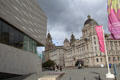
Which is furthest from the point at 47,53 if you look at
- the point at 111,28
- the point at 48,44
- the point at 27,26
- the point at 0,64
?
the point at 111,28

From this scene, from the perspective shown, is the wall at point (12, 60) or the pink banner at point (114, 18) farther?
the wall at point (12, 60)

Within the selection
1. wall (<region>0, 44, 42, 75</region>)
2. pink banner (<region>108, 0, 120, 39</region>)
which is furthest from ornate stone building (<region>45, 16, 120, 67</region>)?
pink banner (<region>108, 0, 120, 39</region>)

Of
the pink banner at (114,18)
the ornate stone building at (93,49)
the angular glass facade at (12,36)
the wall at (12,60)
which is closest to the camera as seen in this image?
the pink banner at (114,18)

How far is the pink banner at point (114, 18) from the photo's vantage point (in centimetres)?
1010

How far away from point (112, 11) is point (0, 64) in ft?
60.2

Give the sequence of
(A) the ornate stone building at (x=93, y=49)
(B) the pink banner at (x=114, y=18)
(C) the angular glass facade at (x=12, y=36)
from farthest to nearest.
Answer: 1. (A) the ornate stone building at (x=93, y=49)
2. (C) the angular glass facade at (x=12, y=36)
3. (B) the pink banner at (x=114, y=18)

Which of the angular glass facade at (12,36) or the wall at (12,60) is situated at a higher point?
the angular glass facade at (12,36)

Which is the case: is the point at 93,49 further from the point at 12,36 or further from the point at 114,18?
the point at 114,18

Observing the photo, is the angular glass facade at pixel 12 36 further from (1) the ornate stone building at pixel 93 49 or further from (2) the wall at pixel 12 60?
(1) the ornate stone building at pixel 93 49

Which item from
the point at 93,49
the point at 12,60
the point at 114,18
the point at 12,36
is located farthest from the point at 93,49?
the point at 114,18

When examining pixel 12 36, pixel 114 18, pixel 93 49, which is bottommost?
pixel 93 49

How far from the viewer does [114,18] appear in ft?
34.4

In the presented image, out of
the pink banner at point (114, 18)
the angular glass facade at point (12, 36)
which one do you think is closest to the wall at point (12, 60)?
the angular glass facade at point (12, 36)

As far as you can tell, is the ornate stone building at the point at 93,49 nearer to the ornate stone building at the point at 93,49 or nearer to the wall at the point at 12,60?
the ornate stone building at the point at 93,49
